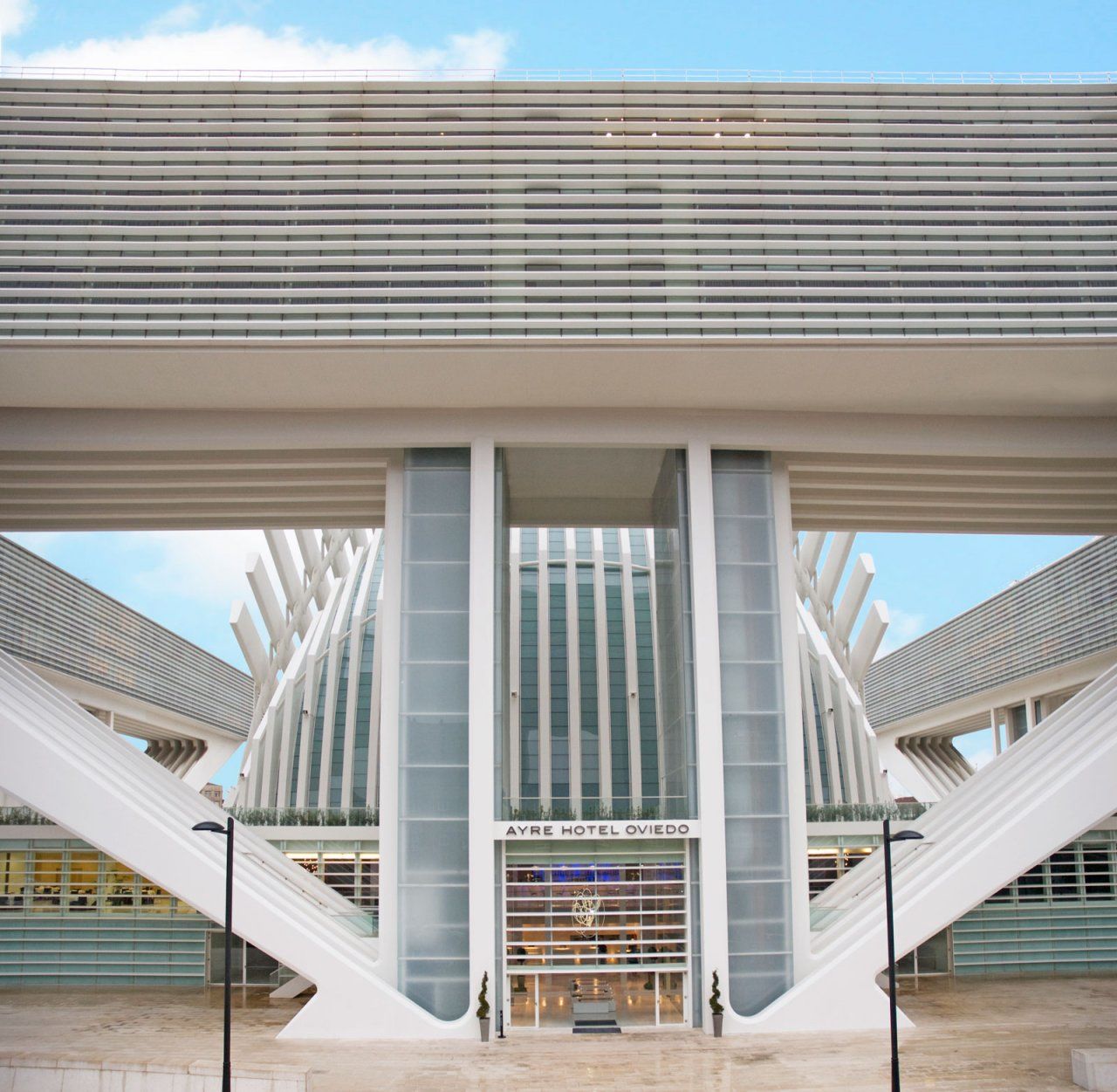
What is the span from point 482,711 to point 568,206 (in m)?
9.61

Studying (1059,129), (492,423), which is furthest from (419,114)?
(1059,129)

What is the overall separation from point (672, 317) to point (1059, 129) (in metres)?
8.22

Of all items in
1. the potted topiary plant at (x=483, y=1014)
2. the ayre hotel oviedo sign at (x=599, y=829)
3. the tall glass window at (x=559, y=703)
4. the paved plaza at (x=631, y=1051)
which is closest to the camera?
the paved plaza at (x=631, y=1051)

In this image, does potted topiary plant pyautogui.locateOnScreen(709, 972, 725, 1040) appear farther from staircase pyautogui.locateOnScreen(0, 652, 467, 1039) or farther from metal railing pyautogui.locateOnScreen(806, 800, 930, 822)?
metal railing pyautogui.locateOnScreen(806, 800, 930, 822)

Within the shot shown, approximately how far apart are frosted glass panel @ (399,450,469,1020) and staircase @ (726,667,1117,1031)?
17.8 feet

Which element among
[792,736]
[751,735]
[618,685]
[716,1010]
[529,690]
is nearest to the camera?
[716,1010]

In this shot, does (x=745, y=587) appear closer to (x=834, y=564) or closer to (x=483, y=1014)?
(x=483, y=1014)

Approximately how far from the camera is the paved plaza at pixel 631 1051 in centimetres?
1800

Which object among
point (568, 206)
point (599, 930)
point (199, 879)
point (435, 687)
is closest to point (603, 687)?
point (435, 687)

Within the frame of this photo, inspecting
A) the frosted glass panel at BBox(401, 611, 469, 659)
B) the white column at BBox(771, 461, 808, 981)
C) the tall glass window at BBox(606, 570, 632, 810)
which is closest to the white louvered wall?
the white column at BBox(771, 461, 808, 981)

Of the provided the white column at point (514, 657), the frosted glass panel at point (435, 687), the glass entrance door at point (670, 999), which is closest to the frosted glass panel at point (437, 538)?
the frosted glass panel at point (435, 687)

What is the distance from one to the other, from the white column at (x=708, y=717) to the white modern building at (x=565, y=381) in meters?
0.06

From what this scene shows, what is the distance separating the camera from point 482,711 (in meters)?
23.1

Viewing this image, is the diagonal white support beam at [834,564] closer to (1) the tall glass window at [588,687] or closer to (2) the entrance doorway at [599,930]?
(1) the tall glass window at [588,687]
